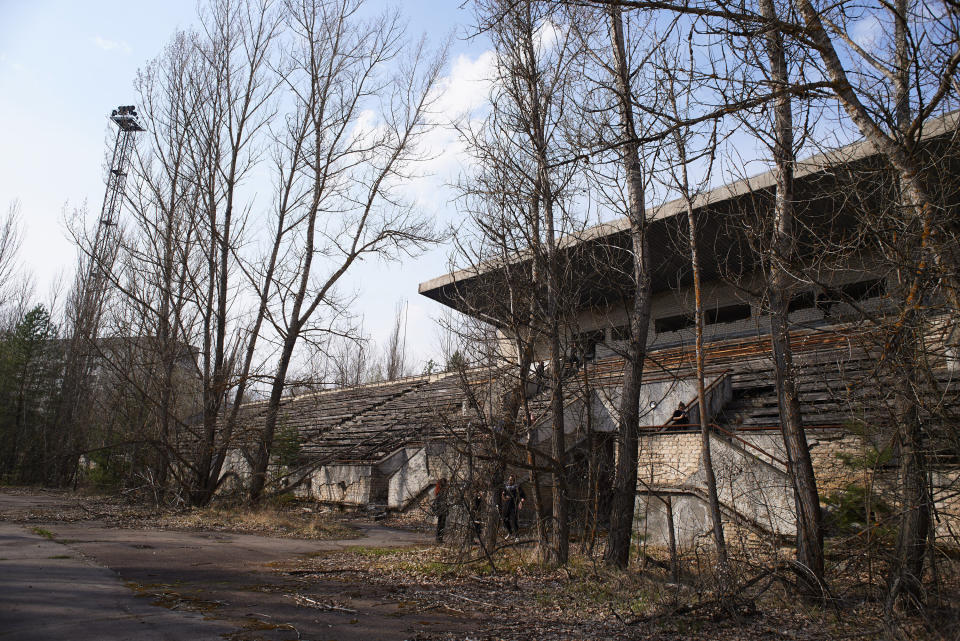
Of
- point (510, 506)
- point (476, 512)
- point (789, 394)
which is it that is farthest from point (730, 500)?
point (476, 512)

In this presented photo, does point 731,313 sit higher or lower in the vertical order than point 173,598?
higher

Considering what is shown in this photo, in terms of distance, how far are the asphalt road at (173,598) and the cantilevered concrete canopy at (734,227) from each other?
386cm

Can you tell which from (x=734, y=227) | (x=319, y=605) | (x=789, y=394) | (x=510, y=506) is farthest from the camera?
(x=510, y=506)

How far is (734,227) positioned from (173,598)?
6459 mm

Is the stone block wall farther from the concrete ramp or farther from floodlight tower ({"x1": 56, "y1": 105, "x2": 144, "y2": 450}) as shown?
floodlight tower ({"x1": 56, "y1": 105, "x2": 144, "y2": 450})

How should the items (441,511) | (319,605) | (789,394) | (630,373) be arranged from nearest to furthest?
(319,605) → (789,394) → (630,373) → (441,511)

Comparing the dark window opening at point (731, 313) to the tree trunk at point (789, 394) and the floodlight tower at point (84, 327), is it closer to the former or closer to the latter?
the tree trunk at point (789, 394)

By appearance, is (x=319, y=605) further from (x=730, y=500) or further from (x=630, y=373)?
(x=730, y=500)

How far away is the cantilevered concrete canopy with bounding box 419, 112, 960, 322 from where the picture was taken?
4.79 metres

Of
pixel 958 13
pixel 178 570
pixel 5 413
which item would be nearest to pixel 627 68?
pixel 958 13

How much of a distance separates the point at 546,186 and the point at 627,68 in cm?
202

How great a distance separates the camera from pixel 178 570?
655 centimetres

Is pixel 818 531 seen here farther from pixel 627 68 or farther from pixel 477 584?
pixel 627 68

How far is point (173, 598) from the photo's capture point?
16.7 ft
